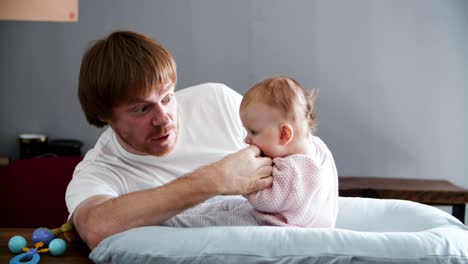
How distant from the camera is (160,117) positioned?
5.22 ft

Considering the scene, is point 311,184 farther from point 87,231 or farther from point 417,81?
point 417,81

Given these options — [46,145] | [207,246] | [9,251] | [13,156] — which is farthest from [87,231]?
[13,156]

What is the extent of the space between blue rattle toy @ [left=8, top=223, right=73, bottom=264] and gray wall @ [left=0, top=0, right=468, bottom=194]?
2.35 m

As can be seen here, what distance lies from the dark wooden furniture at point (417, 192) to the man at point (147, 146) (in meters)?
1.43

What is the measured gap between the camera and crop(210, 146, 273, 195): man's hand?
1.28m

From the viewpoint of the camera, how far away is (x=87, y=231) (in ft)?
4.31

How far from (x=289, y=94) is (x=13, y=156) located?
285 cm

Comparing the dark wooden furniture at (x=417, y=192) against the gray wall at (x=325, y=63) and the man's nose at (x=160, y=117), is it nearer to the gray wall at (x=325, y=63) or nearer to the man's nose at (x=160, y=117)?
the gray wall at (x=325, y=63)

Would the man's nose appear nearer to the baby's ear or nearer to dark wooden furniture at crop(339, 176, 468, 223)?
the baby's ear

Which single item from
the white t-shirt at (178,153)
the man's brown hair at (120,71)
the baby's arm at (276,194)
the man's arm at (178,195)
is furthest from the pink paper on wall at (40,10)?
→ the baby's arm at (276,194)

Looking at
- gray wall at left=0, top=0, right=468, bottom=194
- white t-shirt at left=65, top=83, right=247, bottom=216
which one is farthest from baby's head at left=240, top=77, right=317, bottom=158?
gray wall at left=0, top=0, right=468, bottom=194

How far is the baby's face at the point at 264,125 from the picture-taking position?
51.5 inches

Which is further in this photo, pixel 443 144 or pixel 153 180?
pixel 443 144

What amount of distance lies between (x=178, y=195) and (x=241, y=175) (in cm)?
15
